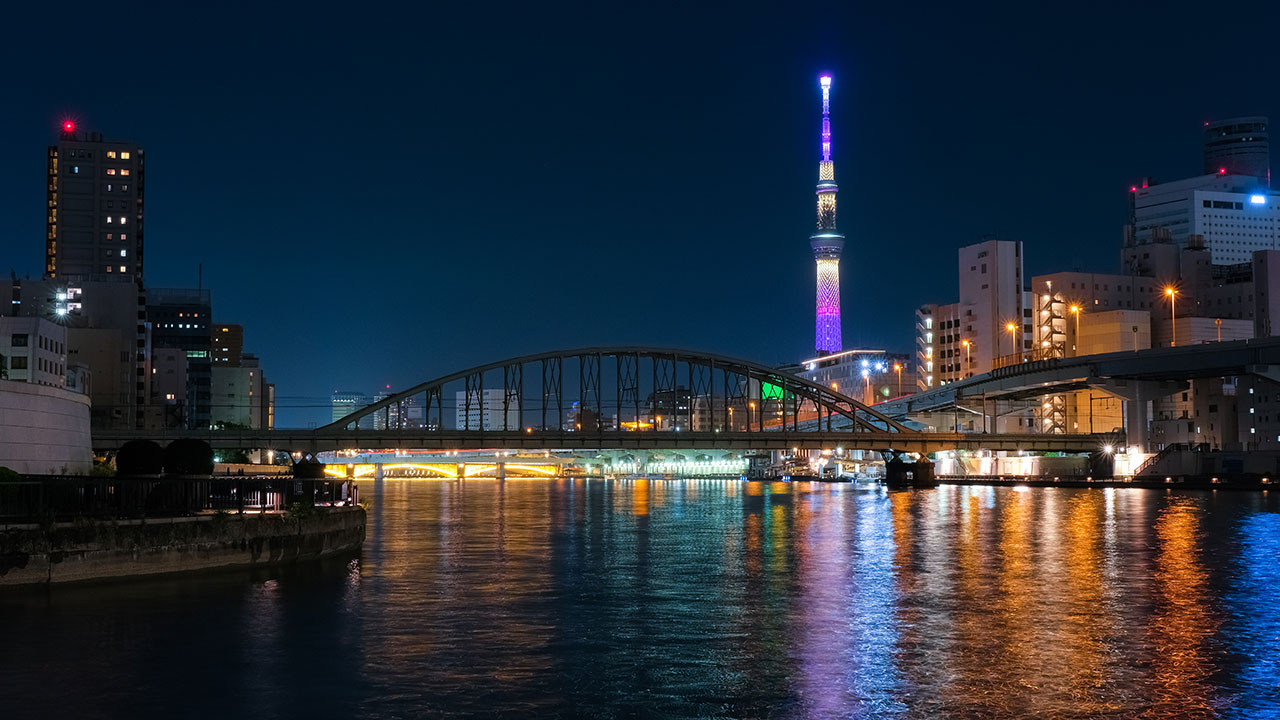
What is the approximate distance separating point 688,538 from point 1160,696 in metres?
43.4

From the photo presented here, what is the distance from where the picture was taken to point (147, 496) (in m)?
42.7

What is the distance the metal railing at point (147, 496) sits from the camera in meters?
37.8

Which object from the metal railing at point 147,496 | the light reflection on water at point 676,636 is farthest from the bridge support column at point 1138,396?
the metal railing at point 147,496

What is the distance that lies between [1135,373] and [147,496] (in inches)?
5121

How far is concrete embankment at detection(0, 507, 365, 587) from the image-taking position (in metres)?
36.0

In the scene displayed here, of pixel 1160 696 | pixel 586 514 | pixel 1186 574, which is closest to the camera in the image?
pixel 1160 696

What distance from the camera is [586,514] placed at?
97.2 m

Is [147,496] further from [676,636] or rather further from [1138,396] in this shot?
[1138,396]

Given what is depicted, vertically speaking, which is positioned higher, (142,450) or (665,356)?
(665,356)

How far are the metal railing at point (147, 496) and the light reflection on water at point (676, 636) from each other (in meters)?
2.95

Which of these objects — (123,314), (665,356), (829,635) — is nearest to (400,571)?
(829,635)

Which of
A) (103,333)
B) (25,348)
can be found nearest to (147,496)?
Answer: (25,348)

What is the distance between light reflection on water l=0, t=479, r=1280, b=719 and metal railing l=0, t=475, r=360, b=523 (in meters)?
2.95

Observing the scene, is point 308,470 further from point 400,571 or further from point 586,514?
point 400,571
